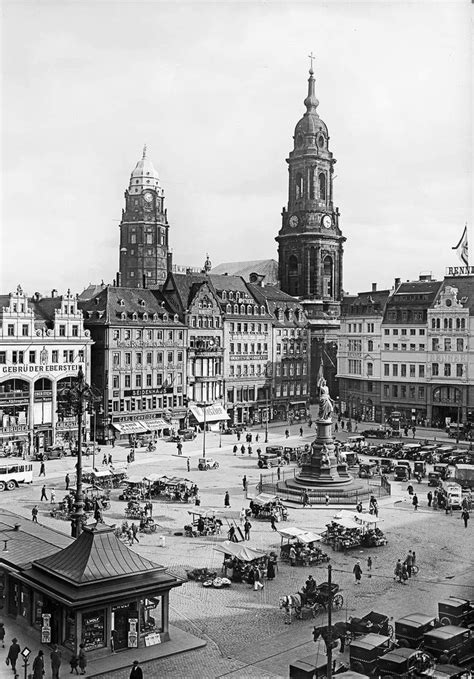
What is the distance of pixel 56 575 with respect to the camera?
92.1 ft

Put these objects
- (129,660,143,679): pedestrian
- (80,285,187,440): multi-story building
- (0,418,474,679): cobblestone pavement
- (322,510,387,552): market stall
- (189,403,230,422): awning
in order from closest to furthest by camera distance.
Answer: (129,660,143,679): pedestrian
(0,418,474,679): cobblestone pavement
(322,510,387,552): market stall
(80,285,187,440): multi-story building
(189,403,230,422): awning

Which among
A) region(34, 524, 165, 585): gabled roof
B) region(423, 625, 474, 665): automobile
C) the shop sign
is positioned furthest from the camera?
the shop sign

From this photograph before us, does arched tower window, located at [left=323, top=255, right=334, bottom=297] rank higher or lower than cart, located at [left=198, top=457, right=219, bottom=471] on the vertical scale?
higher

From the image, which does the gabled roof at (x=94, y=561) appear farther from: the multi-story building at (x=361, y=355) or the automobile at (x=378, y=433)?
the multi-story building at (x=361, y=355)

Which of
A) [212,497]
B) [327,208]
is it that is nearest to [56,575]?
[212,497]

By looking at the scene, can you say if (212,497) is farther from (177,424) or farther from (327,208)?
(327,208)

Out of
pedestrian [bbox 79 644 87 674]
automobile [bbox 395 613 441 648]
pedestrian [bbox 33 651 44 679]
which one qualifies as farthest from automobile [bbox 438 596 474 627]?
pedestrian [bbox 33 651 44 679]

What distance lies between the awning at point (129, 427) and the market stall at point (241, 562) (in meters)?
46.5

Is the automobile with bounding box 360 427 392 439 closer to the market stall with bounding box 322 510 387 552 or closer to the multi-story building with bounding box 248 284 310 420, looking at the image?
the multi-story building with bounding box 248 284 310 420

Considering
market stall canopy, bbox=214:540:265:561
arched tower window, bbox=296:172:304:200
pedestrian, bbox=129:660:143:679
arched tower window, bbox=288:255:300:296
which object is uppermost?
arched tower window, bbox=296:172:304:200

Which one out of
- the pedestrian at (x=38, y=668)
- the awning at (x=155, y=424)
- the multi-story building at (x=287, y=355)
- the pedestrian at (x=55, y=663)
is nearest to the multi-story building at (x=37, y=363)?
the awning at (x=155, y=424)

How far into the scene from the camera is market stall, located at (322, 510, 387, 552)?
140ft

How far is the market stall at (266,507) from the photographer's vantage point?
49.1 m

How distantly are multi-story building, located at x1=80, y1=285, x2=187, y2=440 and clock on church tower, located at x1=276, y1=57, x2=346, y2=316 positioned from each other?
113 ft
